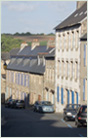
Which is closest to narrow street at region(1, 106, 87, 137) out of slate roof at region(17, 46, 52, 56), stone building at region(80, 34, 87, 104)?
stone building at region(80, 34, 87, 104)

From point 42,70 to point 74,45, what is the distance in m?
14.1

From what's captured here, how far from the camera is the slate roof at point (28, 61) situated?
201 ft

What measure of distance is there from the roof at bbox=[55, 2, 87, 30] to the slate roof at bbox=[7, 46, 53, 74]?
9.34 m

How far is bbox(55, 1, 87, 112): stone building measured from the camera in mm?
43500

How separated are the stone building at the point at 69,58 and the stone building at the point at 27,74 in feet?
23.5

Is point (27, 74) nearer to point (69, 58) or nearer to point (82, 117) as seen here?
point (69, 58)

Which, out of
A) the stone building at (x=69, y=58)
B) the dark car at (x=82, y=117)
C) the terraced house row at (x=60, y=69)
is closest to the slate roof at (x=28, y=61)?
the terraced house row at (x=60, y=69)

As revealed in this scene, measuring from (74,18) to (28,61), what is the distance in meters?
21.9

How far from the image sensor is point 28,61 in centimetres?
6862

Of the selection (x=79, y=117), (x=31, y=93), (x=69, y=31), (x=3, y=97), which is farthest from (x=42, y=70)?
(x=79, y=117)

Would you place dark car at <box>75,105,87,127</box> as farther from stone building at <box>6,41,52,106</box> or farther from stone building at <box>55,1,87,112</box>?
stone building at <box>6,41,52,106</box>

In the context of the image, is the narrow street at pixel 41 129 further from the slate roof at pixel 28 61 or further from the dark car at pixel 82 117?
the slate roof at pixel 28 61

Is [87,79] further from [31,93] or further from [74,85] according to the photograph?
[31,93]

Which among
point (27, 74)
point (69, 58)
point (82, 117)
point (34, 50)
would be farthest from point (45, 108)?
point (34, 50)
